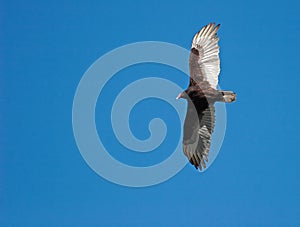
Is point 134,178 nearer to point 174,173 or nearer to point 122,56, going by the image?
point 174,173

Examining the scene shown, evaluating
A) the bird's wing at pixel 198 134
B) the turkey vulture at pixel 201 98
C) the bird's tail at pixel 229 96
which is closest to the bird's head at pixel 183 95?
the turkey vulture at pixel 201 98

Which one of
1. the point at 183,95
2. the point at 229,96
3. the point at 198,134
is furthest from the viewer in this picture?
the point at 198,134

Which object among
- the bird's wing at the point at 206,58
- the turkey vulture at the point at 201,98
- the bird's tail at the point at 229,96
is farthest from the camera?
the bird's wing at the point at 206,58

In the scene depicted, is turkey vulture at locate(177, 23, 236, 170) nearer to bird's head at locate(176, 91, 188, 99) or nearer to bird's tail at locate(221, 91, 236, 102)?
bird's head at locate(176, 91, 188, 99)

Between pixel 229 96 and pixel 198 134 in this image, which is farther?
pixel 198 134

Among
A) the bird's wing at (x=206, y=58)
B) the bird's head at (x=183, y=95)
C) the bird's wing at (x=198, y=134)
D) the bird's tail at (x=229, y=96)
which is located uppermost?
the bird's wing at (x=206, y=58)

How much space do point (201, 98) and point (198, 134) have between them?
3.75ft

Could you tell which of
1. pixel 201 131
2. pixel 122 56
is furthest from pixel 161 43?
pixel 201 131

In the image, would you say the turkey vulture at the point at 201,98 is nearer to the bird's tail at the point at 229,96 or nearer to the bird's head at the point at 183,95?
the bird's head at the point at 183,95

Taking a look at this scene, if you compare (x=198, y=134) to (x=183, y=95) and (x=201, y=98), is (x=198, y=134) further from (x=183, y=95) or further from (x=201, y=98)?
(x=183, y=95)

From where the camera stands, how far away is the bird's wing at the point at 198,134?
30.2m

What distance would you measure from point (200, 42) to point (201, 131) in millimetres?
2681

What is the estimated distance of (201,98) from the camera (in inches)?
1185

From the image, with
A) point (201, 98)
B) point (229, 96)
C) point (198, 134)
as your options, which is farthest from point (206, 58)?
point (198, 134)
